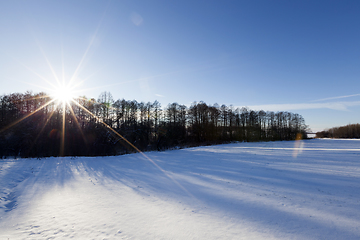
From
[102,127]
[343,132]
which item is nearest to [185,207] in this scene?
[102,127]

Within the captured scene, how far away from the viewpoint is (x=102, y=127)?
29.2m

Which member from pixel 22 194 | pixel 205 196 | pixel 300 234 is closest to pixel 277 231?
pixel 300 234

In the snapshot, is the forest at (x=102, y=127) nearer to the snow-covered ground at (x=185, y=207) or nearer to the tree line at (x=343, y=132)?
the snow-covered ground at (x=185, y=207)

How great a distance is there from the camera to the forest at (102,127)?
88.0 ft

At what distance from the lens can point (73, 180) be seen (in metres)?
10.3

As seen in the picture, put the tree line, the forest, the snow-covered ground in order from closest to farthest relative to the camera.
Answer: the snow-covered ground
the forest
the tree line

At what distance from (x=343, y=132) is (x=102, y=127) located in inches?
3501

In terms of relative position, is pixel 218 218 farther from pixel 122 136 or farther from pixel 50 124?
pixel 50 124

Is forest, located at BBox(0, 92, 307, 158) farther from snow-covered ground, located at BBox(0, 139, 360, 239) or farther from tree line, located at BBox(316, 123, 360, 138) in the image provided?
tree line, located at BBox(316, 123, 360, 138)

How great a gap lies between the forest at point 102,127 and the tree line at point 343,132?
37.0 metres

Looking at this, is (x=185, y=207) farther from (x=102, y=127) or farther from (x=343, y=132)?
(x=343, y=132)

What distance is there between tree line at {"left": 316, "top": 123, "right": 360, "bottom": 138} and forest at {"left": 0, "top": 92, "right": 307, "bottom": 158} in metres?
37.0

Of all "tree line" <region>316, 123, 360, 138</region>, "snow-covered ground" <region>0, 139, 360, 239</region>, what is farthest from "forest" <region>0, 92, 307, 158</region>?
"tree line" <region>316, 123, 360, 138</region>

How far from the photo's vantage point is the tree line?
218ft
